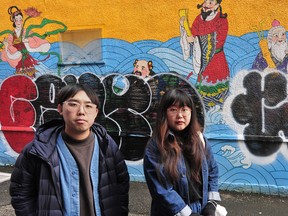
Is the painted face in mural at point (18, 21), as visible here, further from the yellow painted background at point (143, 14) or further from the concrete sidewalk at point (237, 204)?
the concrete sidewalk at point (237, 204)

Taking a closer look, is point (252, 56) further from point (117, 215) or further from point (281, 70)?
point (117, 215)

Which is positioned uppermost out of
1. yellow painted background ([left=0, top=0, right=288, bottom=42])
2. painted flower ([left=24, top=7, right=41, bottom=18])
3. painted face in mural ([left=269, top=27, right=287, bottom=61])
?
painted flower ([left=24, top=7, right=41, bottom=18])

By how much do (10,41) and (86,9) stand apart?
1638 millimetres

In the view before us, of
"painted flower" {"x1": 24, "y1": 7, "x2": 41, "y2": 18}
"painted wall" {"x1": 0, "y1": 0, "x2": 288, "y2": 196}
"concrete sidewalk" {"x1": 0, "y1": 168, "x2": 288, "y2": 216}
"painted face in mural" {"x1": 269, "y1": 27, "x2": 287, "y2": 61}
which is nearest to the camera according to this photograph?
"concrete sidewalk" {"x1": 0, "y1": 168, "x2": 288, "y2": 216}

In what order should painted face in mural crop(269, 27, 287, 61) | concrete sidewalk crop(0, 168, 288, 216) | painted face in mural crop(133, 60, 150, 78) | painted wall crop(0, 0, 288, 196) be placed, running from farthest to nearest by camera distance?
painted face in mural crop(133, 60, 150, 78) < painted wall crop(0, 0, 288, 196) < painted face in mural crop(269, 27, 287, 61) < concrete sidewalk crop(0, 168, 288, 216)

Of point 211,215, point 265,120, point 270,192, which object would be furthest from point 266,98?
point 211,215

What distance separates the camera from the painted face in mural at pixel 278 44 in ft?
14.1

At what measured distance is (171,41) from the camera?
15.6 ft

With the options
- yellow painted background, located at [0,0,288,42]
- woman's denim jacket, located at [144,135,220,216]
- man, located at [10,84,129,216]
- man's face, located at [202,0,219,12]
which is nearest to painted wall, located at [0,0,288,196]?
yellow painted background, located at [0,0,288,42]

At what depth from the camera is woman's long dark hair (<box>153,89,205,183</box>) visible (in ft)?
6.61

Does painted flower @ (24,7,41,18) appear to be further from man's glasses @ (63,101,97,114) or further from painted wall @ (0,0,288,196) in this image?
man's glasses @ (63,101,97,114)

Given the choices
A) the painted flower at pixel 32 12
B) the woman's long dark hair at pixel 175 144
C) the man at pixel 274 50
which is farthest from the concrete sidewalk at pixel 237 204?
the painted flower at pixel 32 12

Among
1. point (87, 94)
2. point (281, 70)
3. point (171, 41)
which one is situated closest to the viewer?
point (87, 94)

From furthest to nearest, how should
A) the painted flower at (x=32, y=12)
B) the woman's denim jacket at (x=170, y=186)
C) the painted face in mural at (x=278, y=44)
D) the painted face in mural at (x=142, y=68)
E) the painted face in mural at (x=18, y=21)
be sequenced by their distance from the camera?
the painted face in mural at (x=18, y=21) < the painted flower at (x=32, y=12) < the painted face in mural at (x=142, y=68) < the painted face in mural at (x=278, y=44) < the woman's denim jacket at (x=170, y=186)
